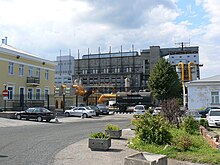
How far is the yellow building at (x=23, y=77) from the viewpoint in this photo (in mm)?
41188

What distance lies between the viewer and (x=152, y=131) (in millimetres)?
11516

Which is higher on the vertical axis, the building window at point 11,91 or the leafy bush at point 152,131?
the building window at point 11,91

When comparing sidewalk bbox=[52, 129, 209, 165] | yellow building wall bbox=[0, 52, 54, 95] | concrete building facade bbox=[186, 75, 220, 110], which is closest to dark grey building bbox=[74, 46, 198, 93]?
yellow building wall bbox=[0, 52, 54, 95]

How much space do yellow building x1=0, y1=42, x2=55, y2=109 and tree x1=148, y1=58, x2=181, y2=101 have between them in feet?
65.3

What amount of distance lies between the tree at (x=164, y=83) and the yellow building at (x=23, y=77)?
783 inches

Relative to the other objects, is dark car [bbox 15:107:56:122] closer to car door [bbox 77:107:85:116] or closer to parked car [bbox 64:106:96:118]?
parked car [bbox 64:106:96:118]

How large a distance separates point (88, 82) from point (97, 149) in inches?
4226

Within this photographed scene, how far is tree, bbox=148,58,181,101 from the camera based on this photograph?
52.2 metres

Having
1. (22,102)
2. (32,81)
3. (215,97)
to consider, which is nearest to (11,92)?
(22,102)

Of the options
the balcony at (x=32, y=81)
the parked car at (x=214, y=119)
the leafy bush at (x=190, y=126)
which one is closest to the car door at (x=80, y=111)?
the balcony at (x=32, y=81)

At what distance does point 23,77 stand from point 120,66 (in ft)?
242

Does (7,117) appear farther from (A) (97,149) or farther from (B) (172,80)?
(B) (172,80)

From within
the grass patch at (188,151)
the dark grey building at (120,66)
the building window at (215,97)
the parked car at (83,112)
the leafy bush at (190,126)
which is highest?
the dark grey building at (120,66)

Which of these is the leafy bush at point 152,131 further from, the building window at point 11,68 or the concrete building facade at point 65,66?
the concrete building facade at point 65,66
